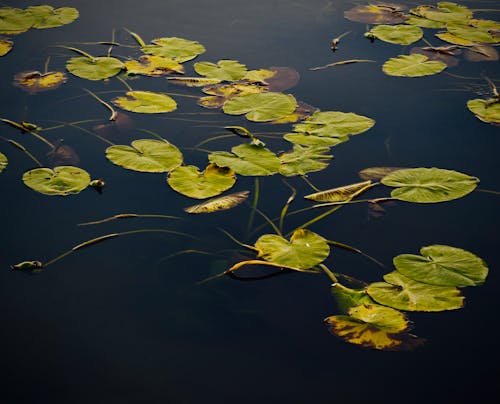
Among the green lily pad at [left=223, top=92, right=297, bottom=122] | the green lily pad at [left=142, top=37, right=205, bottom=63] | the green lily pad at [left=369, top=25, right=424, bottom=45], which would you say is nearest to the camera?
the green lily pad at [left=223, top=92, right=297, bottom=122]

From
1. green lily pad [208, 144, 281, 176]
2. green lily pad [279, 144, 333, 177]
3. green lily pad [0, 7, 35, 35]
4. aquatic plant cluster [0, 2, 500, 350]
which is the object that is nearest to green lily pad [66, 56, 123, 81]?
aquatic plant cluster [0, 2, 500, 350]

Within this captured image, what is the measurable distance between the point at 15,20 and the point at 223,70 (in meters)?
1.52

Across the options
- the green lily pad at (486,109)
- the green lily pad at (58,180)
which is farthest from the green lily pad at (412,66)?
the green lily pad at (58,180)

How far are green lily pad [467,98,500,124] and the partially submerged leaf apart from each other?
53.4 inches

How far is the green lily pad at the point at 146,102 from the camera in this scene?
286cm

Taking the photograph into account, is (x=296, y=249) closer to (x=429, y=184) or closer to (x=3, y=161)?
(x=429, y=184)

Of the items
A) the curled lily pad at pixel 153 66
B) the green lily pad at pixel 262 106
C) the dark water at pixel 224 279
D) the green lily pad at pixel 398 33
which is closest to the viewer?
the dark water at pixel 224 279

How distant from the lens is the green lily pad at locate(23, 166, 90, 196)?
237cm

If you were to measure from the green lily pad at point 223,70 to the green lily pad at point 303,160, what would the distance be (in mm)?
727

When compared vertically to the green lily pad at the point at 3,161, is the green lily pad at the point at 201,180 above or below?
above

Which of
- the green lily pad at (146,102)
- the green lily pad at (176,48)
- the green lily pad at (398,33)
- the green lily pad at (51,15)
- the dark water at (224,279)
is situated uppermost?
the green lily pad at (398,33)

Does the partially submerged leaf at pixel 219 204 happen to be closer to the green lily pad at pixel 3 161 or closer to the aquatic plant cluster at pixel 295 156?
the aquatic plant cluster at pixel 295 156

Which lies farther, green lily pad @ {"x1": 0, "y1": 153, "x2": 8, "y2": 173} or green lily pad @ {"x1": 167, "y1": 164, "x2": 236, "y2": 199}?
green lily pad @ {"x1": 0, "y1": 153, "x2": 8, "y2": 173}

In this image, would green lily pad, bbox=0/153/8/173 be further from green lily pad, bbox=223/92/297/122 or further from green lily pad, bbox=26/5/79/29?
green lily pad, bbox=26/5/79/29
